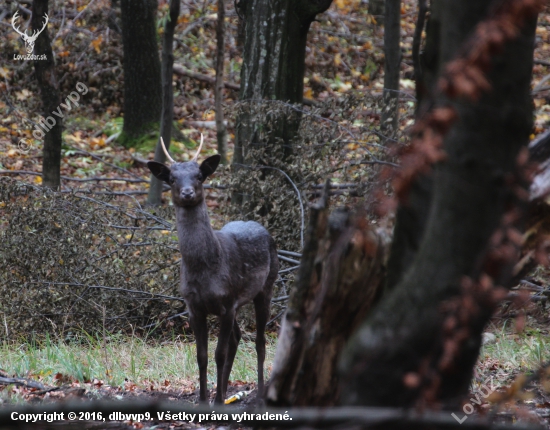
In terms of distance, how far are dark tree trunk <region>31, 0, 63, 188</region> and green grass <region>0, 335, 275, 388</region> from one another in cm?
261

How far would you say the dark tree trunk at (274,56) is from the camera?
29.8 ft

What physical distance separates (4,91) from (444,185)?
49.7ft

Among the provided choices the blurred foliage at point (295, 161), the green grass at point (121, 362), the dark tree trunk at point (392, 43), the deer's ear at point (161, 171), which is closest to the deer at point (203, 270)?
the deer's ear at point (161, 171)

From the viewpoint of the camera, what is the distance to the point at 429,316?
8.35 ft

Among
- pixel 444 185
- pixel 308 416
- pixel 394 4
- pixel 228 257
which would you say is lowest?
pixel 228 257

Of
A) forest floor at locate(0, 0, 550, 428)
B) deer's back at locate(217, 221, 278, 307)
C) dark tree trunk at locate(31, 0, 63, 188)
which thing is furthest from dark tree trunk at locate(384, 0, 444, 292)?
dark tree trunk at locate(31, 0, 63, 188)

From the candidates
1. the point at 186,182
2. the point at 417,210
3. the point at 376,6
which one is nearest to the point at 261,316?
the point at 186,182

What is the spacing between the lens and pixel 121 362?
6.58 m

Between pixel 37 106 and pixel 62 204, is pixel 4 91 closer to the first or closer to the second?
pixel 37 106

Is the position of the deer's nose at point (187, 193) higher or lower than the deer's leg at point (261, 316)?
higher

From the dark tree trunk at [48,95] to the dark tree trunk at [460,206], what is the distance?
7434 mm

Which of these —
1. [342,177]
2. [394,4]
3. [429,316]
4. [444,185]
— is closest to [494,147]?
[444,185]

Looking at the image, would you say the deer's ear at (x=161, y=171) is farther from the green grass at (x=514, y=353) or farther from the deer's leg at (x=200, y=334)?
the green grass at (x=514, y=353)

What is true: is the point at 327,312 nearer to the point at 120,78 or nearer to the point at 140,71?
the point at 140,71
